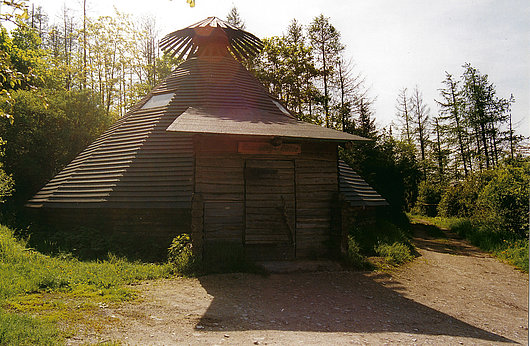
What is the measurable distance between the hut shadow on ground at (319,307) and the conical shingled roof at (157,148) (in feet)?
10.9

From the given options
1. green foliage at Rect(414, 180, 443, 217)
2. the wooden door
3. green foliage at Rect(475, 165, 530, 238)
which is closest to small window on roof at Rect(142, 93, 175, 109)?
the wooden door

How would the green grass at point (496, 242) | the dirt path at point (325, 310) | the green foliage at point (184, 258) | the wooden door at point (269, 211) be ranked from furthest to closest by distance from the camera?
1. the green grass at point (496, 242)
2. the wooden door at point (269, 211)
3. the green foliage at point (184, 258)
4. the dirt path at point (325, 310)

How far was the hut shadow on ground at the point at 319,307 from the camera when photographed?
15.7 feet

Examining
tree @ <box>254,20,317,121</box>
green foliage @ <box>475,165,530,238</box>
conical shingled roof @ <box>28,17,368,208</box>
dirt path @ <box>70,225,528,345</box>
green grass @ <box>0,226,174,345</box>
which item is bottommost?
dirt path @ <box>70,225,528,345</box>

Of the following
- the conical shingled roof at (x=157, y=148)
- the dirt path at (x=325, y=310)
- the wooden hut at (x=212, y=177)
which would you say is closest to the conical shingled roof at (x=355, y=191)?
the wooden hut at (x=212, y=177)

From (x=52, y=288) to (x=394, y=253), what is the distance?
8.49 metres

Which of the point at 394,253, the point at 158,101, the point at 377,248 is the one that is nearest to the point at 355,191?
the point at 377,248

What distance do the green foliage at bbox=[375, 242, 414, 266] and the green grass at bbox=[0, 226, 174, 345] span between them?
6005mm

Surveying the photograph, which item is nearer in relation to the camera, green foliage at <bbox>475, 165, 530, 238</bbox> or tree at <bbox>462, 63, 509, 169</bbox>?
green foliage at <bbox>475, 165, 530, 238</bbox>

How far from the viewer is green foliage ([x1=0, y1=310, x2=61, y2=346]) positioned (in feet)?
11.5

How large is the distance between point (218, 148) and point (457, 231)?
14.9 metres

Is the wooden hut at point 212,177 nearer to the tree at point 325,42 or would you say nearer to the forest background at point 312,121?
the forest background at point 312,121

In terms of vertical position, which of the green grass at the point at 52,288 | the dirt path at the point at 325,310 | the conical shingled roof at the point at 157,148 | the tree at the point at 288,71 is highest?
the tree at the point at 288,71

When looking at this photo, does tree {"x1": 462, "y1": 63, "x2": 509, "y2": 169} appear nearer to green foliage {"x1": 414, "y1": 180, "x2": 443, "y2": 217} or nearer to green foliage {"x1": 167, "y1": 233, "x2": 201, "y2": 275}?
green foliage {"x1": 414, "y1": 180, "x2": 443, "y2": 217}
